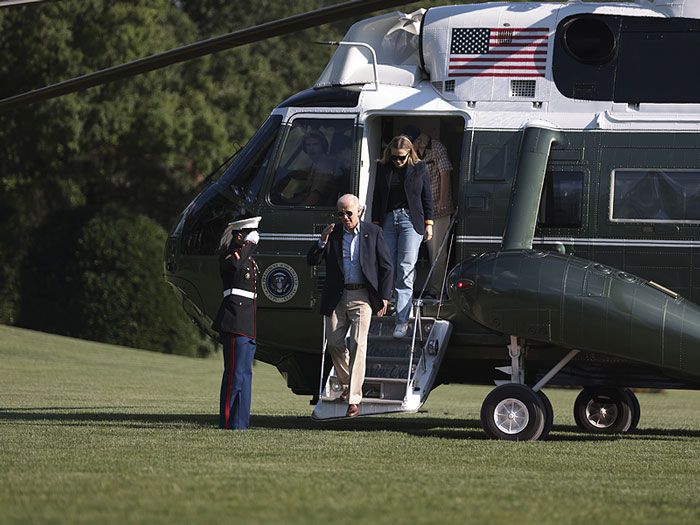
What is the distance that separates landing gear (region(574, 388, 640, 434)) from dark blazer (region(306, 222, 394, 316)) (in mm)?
3225

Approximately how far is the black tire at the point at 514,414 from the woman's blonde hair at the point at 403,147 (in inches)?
90.9

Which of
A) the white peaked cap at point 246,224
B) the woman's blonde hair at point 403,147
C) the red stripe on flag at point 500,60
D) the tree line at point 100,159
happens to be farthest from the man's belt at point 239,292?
the tree line at point 100,159

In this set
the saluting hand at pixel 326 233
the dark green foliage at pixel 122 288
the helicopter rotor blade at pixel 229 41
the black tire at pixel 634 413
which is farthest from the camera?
the dark green foliage at pixel 122 288

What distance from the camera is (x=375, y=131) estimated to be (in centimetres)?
1373

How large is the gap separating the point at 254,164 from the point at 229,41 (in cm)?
341

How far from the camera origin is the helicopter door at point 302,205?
13.5 m

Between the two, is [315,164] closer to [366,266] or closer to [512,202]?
[366,266]

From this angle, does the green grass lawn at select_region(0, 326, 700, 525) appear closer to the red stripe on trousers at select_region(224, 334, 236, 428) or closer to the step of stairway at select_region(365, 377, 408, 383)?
the red stripe on trousers at select_region(224, 334, 236, 428)

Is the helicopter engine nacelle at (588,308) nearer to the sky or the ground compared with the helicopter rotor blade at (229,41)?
nearer to the ground

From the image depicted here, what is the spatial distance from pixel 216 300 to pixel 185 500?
637 cm

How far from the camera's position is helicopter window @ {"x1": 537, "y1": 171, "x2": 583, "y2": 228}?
12.9 meters

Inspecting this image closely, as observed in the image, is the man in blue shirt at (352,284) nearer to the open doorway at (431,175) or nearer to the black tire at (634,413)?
the open doorway at (431,175)

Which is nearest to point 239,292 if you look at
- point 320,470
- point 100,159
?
point 320,470

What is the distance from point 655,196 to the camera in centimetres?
1280
